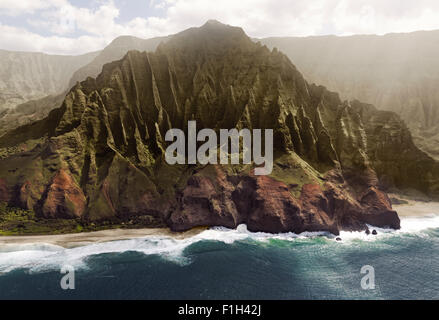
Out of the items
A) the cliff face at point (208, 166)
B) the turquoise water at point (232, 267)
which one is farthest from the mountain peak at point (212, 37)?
the turquoise water at point (232, 267)

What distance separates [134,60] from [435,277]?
14220 centimetres

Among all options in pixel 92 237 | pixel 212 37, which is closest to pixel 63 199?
pixel 92 237

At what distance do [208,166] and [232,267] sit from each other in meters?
42.9

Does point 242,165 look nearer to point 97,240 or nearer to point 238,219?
point 238,219

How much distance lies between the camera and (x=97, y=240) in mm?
85875

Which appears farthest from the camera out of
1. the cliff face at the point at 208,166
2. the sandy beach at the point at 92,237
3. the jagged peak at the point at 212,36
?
the jagged peak at the point at 212,36

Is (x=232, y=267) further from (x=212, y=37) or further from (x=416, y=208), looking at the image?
(x=212, y=37)

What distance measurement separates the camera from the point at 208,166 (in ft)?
336

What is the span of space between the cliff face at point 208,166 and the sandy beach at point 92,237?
4.38 meters

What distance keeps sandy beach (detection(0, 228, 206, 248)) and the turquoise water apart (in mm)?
3472

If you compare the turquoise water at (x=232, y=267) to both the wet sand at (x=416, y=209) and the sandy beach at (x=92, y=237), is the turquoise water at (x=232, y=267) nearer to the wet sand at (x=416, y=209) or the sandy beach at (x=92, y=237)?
the sandy beach at (x=92, y=237)

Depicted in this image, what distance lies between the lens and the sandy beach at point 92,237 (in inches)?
3302

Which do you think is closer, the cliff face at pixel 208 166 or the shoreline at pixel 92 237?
the shoreline at pixel 92 237

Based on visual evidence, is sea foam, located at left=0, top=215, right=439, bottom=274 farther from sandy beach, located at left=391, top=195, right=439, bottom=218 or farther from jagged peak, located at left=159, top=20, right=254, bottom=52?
jagged peak, located at left=159, top=20, right=254, bottom=52
